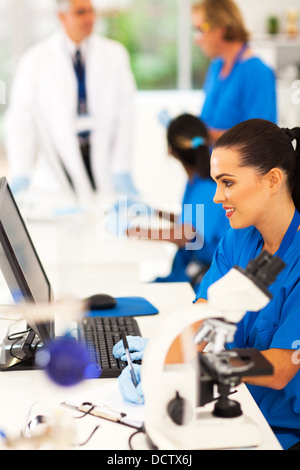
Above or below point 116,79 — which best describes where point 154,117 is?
below

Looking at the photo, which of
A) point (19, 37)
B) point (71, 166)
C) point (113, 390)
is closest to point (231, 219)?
point (113, 390)

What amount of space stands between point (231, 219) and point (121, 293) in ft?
2.19

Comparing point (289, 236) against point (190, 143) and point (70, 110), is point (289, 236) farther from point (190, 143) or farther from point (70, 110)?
point (70, 110)

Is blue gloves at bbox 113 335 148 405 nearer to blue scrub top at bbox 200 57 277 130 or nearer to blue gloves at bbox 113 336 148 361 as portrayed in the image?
blue gloves at bbox 113 336 148 361

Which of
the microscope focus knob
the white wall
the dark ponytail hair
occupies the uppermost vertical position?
the dark ponytail hair

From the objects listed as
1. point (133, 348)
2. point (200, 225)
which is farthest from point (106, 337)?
point (200, 225)

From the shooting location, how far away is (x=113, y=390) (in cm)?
129

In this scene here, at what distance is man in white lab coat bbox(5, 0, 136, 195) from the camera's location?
319 centimetres

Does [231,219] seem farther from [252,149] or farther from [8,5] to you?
[8,5]

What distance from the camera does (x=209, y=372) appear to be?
3.32ft

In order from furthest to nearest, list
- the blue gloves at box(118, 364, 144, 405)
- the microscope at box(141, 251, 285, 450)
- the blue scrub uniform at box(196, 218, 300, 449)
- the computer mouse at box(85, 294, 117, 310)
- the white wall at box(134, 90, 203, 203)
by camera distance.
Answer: the white wall at box(134, 90, 203, 203), the computer mouse at box(85, 294, 117, 310), the blue scrub uniform at box(196, 218, 300, 449), the blue gloves at box(118, 364, 144, 405), the microscope at box(141, 251, 285, 450)

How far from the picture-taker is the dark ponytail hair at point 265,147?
1.39m

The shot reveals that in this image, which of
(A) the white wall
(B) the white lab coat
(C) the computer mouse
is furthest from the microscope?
(A) the white wall

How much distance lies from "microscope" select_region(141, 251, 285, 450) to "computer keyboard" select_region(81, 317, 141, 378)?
325 mm
